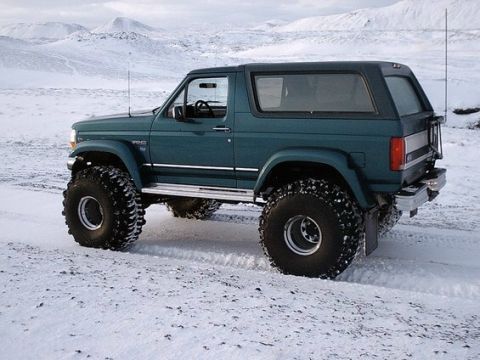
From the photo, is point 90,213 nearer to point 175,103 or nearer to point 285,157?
point 175,103

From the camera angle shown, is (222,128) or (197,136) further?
(197,136)

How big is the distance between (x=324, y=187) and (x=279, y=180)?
56 centimetres

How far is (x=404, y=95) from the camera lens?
5.57 meters

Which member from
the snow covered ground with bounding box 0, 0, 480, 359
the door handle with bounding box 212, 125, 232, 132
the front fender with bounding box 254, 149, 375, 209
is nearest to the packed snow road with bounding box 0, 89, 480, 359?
the snow covered ground with bounding box 0, 0, 480, 359

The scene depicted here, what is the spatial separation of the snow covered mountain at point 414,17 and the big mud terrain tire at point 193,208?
120 metres

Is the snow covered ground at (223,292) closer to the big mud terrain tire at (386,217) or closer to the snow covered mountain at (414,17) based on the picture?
the big mud terrain tire at (386,217)

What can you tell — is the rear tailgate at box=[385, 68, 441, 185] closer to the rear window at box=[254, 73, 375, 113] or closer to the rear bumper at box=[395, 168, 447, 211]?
the rear bumper at box=[395, 168, 447, 211]

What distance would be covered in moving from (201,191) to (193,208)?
187 centimetres

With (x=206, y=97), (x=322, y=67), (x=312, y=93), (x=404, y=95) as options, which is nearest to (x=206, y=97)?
(x=206, y=97)

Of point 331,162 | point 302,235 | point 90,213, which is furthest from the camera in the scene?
point 90,213

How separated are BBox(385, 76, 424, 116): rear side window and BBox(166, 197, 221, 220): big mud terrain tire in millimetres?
3015

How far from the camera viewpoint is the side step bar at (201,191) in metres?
5.64

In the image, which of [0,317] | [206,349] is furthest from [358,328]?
[0,317]

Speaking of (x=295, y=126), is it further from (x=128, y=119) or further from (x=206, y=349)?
(x=206, y=349)
